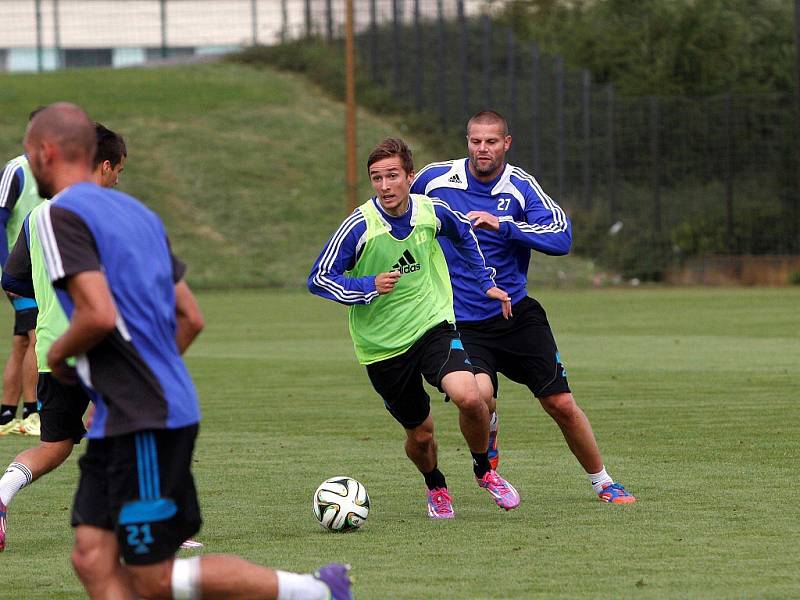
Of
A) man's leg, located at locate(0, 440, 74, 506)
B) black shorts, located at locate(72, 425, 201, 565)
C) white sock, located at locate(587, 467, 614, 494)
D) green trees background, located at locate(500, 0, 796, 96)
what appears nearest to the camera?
black shorts, located at locate(72, 425, 201, 565)

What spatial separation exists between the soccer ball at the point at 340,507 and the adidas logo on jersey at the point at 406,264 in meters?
1.14

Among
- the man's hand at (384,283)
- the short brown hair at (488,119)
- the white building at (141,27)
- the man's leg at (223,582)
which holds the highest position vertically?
the white building at (141,27)

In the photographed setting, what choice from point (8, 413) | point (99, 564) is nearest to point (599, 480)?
point (99, 564)

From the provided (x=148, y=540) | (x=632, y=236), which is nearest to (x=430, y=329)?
(x=148, y=540)

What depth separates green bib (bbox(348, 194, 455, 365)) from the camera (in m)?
7.57

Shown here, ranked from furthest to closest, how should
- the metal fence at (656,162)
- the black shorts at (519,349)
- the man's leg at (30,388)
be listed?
the metal fence at (656,162)
the man's leg at (30,388)
the black shorts at (519,349)

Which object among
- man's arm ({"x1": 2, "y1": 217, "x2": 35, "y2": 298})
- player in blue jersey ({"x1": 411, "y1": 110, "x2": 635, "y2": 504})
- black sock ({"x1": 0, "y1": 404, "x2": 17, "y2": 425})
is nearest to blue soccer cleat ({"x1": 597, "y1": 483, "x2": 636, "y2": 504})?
player in blue jersey ({"x1": 411, "y1": 110, "x2": 635, "y2": 504})

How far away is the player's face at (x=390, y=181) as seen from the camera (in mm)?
7445

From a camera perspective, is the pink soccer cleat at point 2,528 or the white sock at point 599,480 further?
the white sock at point 599,480

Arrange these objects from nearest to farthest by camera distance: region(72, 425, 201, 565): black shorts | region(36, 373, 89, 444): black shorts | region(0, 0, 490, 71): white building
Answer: region(72, 425, 201, 565): black shorts
region(36, 373, 89, 444): black shorts
region(0, 0, 490, 71): white building

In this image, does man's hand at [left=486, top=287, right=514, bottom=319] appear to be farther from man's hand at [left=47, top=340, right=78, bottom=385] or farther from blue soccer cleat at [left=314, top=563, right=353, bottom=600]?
man's hand at [left=47, top=340, right=78, bottom=385]

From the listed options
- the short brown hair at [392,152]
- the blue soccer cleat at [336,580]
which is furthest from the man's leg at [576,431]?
the blue soccer cleat at [336,580]

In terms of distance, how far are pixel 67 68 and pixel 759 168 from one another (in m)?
20.9

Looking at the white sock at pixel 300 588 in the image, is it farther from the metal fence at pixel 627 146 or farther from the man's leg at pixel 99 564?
the metal fence at pixel 627 146
